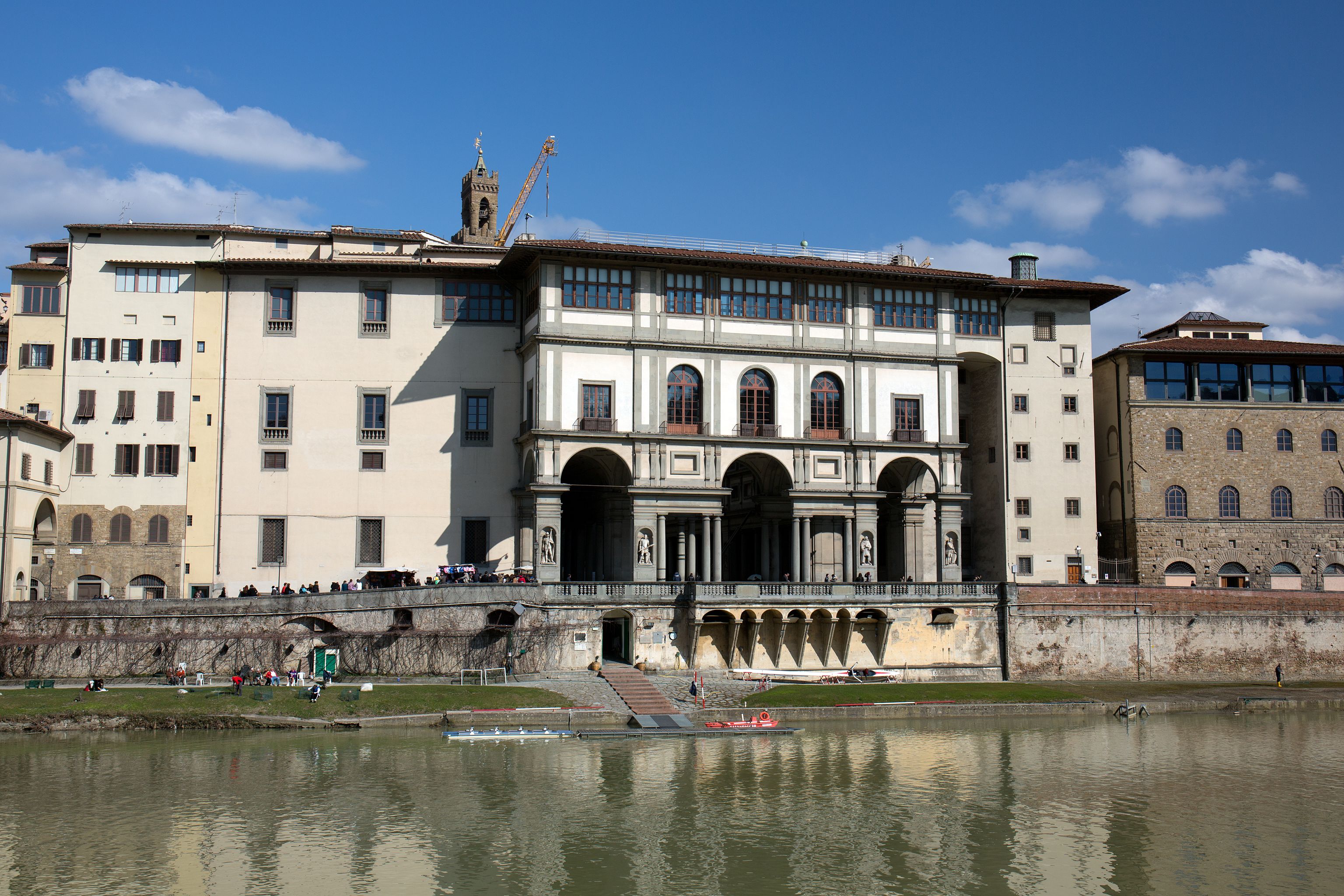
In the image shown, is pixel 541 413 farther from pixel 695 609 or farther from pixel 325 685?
pixel 325 685

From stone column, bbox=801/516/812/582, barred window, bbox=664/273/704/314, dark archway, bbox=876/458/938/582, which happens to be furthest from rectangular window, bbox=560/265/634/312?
dark archway, bbox=876/458/938/582

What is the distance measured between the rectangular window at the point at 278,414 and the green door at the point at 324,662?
13173mm

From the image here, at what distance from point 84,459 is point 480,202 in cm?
3895

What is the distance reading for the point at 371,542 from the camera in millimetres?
58844

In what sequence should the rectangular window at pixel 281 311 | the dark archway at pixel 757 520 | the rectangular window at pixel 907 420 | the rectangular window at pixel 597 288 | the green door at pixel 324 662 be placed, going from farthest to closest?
the dark archway at pixel 757 520 < the rectangular window at pixel 907 420 < the rectangular window at pixel 281 311 < the rectangular window at pixel 597 288 < the green door at pixel 324 662

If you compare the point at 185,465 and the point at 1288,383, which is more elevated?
the point at 1288,383

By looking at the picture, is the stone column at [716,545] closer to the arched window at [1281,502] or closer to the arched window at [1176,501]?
the arched window at [1176,501]

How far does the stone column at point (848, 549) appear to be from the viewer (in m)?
59.2

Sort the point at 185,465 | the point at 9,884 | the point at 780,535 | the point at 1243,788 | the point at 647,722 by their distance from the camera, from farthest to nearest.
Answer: the point at 780,535 → the point at 185,465 → the point at 647,722 → the point at 1243,788 → the point at 9,884

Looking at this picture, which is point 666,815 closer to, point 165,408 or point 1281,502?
point 165,408

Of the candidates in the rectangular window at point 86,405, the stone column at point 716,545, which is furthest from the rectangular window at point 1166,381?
the rectangular window at point 86,405

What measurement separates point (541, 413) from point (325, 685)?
15.4m

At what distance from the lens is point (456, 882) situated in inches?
1026

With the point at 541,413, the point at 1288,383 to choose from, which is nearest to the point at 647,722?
the point at 541,413
